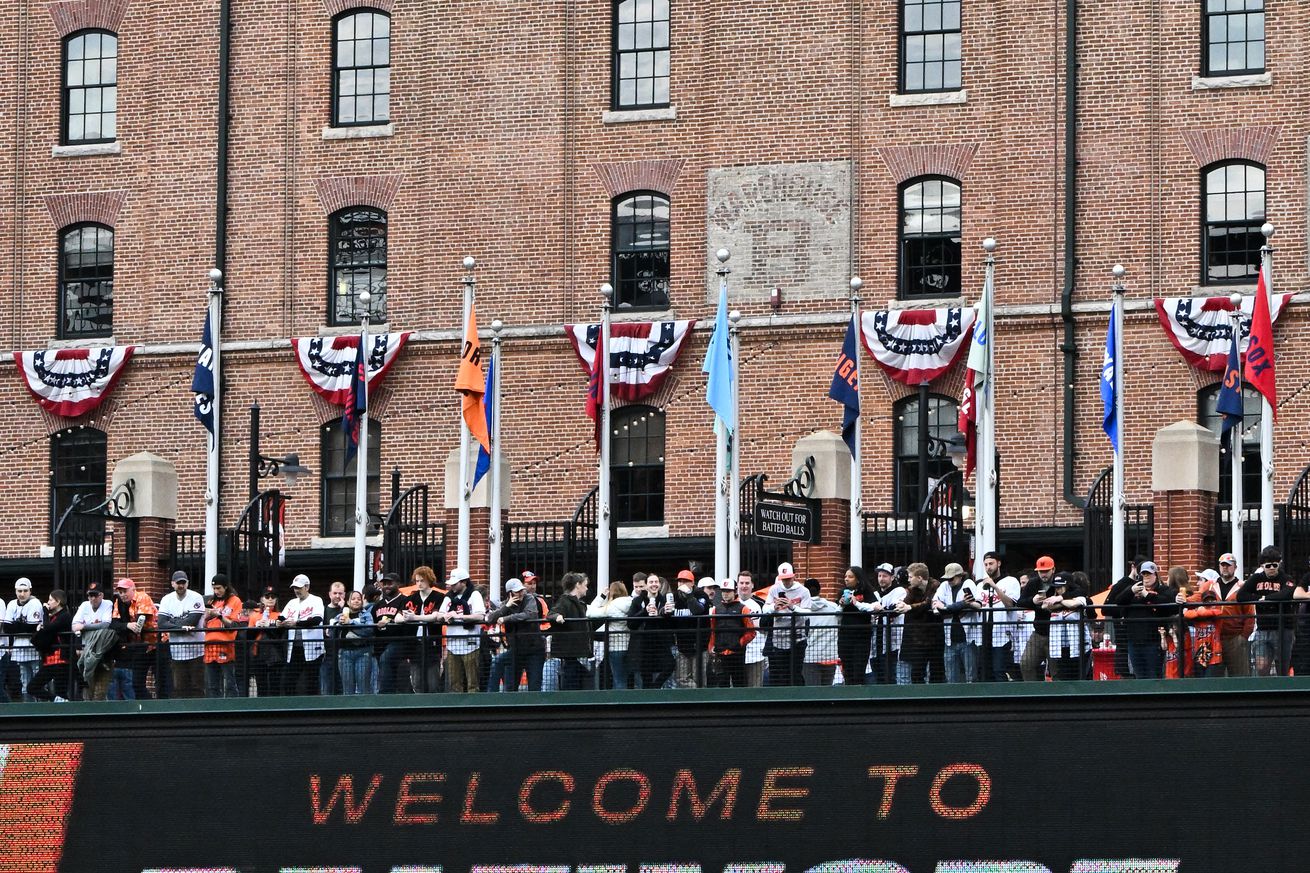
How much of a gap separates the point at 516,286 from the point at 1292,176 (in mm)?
11272

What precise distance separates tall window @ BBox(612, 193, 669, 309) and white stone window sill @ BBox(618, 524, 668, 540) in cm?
330

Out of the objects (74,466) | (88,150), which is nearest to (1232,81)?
(88,150)

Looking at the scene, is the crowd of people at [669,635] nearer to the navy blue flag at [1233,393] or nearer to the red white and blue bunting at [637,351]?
the navy blue flag at [1233,393]

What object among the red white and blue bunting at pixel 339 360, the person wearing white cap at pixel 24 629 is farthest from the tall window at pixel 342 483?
the person wearing white cap at pixel 24 629

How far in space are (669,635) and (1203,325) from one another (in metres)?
13.4

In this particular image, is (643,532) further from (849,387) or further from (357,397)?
(849,387)

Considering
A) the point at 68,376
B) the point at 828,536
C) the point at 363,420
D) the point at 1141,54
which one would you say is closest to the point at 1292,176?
the point at 1141,54

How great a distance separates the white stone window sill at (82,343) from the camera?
4562 cm

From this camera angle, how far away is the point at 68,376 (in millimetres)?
45188

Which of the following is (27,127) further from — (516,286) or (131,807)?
(131,807)

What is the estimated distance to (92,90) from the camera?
4662 cm

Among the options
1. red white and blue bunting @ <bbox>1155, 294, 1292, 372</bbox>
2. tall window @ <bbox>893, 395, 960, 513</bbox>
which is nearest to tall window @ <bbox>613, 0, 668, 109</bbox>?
tall window @ <bbox>893, 395, 960, 513</bbox>

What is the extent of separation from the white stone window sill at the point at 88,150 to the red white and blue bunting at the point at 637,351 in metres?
8.28

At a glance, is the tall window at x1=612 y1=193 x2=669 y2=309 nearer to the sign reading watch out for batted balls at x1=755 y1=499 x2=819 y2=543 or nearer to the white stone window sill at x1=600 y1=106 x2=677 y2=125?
the white stone window sill at x1=600 y1=106 x2=677 y2=125
